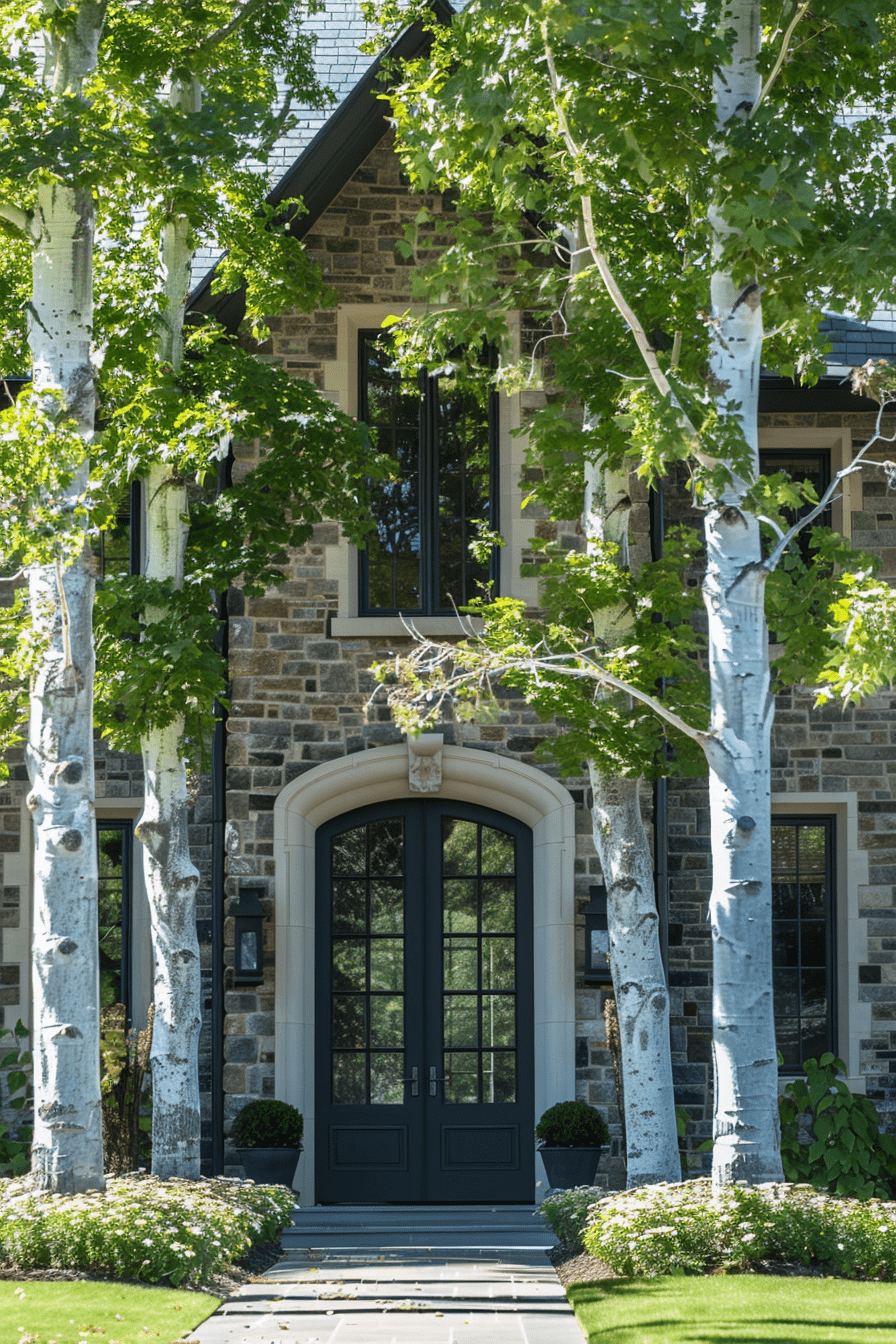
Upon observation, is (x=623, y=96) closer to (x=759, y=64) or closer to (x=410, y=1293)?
(x=759, y=64)

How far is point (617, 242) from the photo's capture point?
7.47 metres

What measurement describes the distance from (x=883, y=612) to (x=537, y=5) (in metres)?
2.82

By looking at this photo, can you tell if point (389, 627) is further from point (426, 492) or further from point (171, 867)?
point (171, 867)

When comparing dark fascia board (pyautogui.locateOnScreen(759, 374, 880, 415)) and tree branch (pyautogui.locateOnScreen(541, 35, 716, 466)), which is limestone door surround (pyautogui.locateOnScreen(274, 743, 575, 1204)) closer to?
dark fascia board (pyautogui.locateOnScreen(759, 374, 880, 415))

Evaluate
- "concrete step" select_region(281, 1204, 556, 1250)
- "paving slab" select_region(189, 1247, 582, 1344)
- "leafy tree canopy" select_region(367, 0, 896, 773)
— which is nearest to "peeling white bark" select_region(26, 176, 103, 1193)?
"paving slab" select_region(189, 1247, 582, 1344)

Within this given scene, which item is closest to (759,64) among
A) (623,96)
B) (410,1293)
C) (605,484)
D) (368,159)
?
(623,96)

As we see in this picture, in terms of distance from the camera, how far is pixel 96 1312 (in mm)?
5352

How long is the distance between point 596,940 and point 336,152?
5.60m

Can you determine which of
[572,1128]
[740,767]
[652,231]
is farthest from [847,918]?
[652,231]

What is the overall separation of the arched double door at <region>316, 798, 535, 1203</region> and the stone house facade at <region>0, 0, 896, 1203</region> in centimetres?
2

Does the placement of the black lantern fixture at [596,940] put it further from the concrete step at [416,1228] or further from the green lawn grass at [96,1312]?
the green lawn grass at [96,1312]

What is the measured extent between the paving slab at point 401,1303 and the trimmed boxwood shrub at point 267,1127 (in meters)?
1.45

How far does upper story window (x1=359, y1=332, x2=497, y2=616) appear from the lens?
10.2 metres

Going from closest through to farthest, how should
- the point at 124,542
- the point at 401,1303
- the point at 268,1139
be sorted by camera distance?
1. the point at 401,1303
2. the point at 268,1139
3. the point at 124,542
